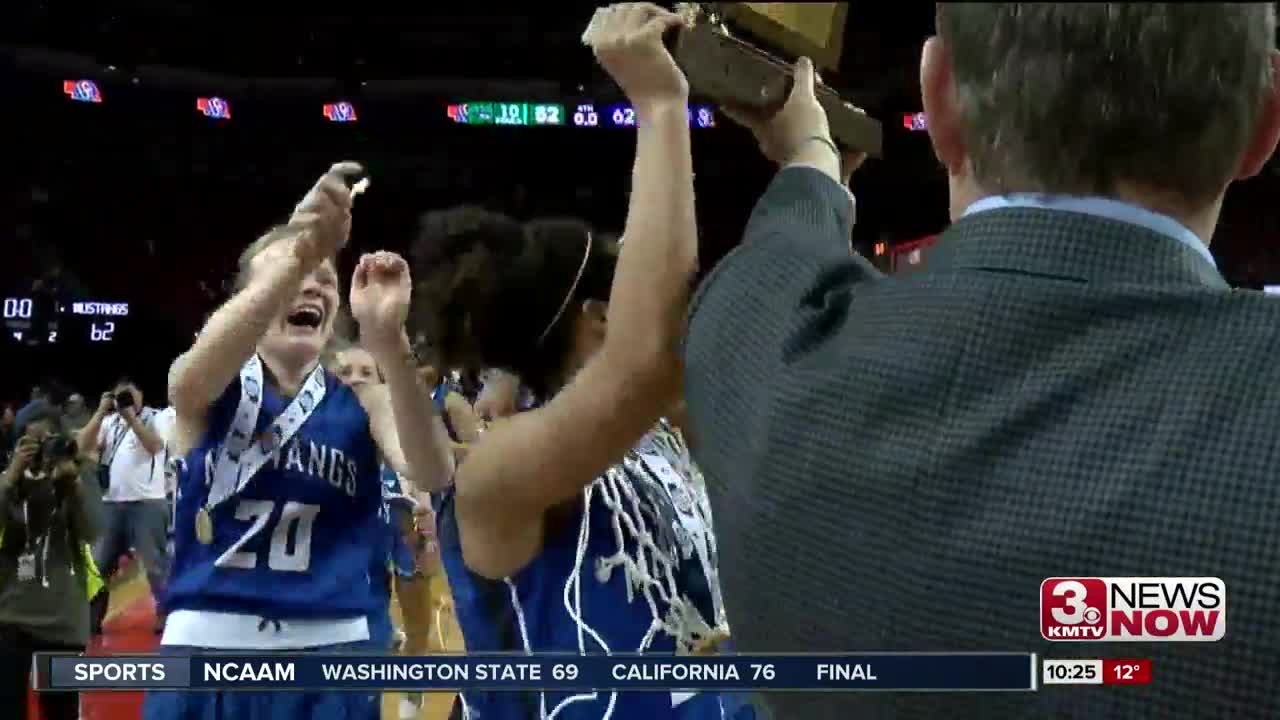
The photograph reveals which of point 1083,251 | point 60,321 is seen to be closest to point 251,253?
point 1083,251

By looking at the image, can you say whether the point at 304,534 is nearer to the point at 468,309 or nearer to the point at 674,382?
the point at 468,309

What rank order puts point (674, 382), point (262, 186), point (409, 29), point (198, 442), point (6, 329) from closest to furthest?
point (674, 382), point (198, 442), point (6, 329), point (262, 186), point (409, 29)

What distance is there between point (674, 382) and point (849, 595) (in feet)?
0.42

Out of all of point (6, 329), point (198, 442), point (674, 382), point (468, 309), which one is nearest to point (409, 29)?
point (6, 329)

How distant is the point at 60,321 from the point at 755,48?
15.3 feet

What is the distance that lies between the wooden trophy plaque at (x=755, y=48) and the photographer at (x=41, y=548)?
4.02 feet

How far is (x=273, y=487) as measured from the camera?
1.20m

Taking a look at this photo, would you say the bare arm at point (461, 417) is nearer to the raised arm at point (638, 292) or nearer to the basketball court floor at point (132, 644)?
the basketball court floor at point (132, 644)

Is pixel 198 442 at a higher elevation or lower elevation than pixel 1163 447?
higher

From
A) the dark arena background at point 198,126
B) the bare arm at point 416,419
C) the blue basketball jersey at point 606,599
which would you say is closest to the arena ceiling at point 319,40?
the dark arena background at point 198,126

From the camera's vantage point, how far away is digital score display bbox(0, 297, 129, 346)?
3.82 m

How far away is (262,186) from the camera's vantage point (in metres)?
4.76

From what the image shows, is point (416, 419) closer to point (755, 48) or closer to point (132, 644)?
point (132, 644)

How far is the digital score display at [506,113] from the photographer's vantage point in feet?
15.3
